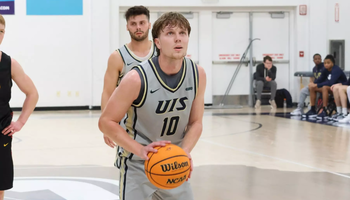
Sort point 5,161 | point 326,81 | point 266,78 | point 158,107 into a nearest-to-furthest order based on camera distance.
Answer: point 158,107 < point 5,161 < point 326,81 < point 266,78

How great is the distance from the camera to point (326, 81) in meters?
10.0

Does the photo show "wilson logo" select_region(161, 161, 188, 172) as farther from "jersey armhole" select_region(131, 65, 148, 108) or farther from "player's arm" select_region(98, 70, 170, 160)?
"jersey armhole" select_region(131, 65, 148, 108)

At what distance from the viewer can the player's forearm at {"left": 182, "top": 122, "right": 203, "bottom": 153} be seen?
222 cm

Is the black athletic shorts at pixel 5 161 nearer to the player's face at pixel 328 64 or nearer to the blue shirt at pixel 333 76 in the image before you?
the blue shirt at pixel 333 76

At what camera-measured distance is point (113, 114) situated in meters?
2.12

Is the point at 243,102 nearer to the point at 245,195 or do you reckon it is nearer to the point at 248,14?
the point at 248,14

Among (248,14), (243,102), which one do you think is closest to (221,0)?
(248,14)

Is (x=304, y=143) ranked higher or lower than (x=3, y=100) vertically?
lower

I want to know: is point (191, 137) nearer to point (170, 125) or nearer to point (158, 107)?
point (170, 125)

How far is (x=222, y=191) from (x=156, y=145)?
1884 mm

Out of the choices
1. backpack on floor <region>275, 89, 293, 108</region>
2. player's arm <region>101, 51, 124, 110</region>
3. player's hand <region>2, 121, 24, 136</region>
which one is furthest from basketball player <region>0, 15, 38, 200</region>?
backpack on floor <region>275, 89, 293, 108</region>

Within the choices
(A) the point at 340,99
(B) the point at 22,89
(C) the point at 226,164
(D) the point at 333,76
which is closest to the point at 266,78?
(D) the point at 333,76

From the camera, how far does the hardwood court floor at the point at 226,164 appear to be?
3756 millimetres

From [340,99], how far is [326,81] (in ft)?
2.22
